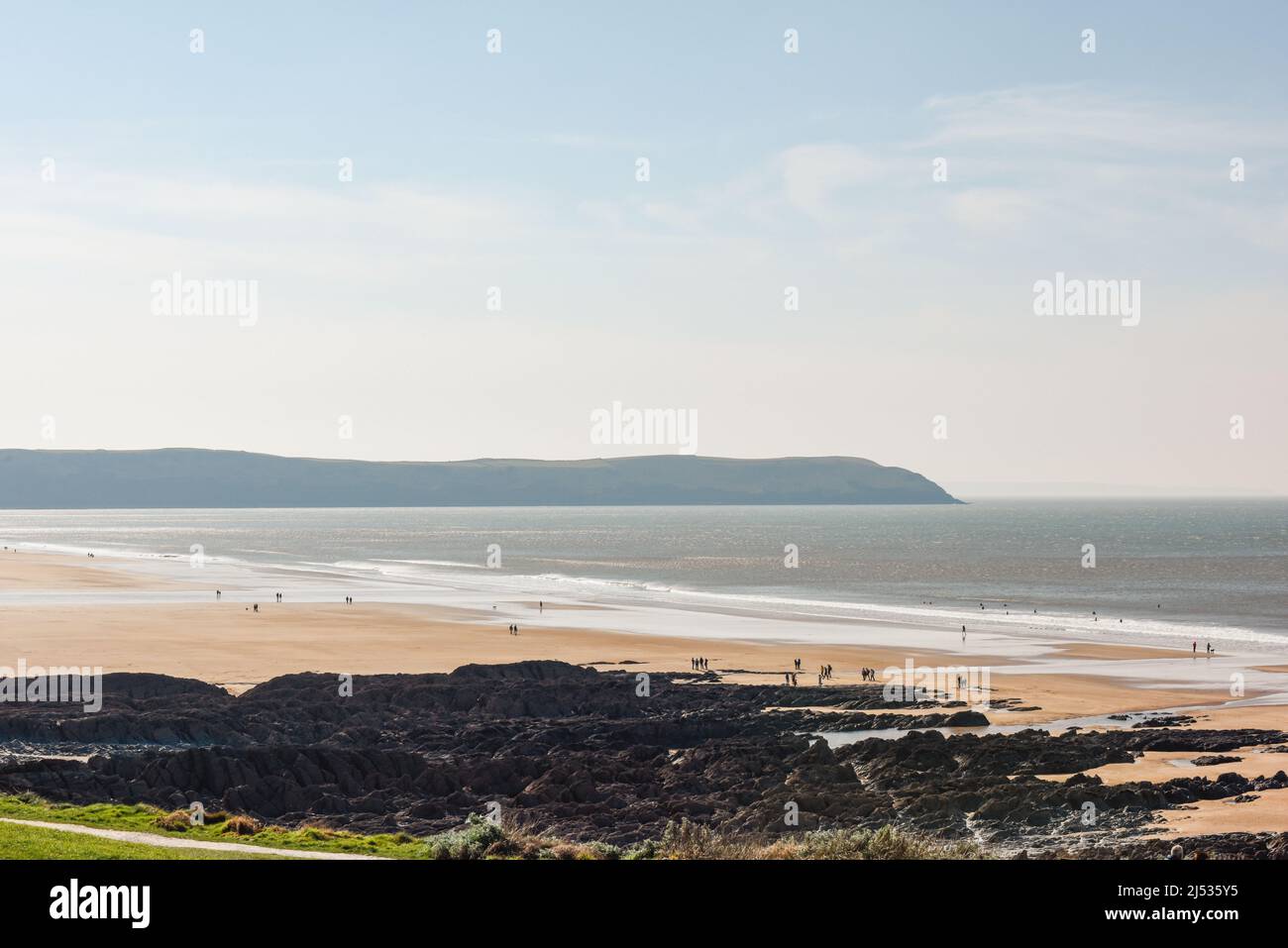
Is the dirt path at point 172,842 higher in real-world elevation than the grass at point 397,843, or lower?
higher

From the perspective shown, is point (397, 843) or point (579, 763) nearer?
point (397, 843)

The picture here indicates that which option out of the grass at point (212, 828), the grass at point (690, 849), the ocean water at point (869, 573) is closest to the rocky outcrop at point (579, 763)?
the grass at point (212, 828)

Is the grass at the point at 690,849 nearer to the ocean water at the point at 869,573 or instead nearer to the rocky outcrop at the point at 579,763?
the rocky outcrop at the point at 579,763

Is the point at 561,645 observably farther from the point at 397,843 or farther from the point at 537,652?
the point at 397,843

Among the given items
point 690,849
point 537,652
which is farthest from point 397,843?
point 537,652

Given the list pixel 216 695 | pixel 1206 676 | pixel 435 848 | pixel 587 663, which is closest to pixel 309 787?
pixel 435 848

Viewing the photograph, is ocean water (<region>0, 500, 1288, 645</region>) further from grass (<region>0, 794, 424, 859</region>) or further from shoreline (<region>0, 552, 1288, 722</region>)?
grass (<region>0, 794, 424, 859</region>)

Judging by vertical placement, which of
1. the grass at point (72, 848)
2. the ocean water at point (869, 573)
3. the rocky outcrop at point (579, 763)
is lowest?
the rocky outcrop at point (579, 763)

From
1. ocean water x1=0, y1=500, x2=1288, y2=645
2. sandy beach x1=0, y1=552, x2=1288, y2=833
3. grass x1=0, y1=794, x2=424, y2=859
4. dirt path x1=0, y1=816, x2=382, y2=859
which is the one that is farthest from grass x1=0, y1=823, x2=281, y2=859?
ocean water x1=0, y1=500, x2=1288, y2=645
